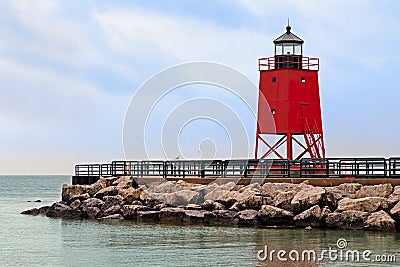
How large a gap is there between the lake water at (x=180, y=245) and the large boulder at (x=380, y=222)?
38 cm

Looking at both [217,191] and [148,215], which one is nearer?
[217,191]

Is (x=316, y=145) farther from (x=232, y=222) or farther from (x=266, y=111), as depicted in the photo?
(x=232, y=222)

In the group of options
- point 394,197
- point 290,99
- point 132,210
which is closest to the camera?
point 394,197

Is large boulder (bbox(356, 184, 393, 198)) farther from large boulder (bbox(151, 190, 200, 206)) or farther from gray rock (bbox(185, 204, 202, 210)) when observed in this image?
large boulder (bbox(151, 190, 200, 206))

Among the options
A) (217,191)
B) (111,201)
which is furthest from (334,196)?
(111,201)

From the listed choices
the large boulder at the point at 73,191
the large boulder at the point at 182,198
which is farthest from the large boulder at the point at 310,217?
the large boulder at the point at 73,191

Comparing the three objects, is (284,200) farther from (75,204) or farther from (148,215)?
(75,204)

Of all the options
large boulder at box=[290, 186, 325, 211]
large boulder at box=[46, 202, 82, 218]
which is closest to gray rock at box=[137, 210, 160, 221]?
large boulder at box=[46, 202, 82, 218]

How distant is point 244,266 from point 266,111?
15.9 metres

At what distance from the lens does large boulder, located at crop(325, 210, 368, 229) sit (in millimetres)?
25969

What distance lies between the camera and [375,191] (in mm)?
27328

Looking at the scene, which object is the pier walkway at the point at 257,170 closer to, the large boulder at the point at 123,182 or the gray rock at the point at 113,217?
the large boulder at the point at 123,182

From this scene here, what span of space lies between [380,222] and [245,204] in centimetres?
555

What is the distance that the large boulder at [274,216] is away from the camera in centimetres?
2755
